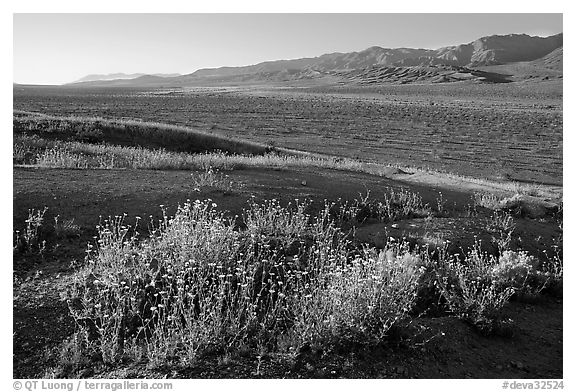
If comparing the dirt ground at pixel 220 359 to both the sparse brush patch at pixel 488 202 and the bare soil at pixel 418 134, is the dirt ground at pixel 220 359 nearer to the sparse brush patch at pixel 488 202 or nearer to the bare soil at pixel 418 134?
the sparse brush patch at pixel 488 202

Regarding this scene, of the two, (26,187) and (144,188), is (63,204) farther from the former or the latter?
(144,188)

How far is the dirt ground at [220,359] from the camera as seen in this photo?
4.16 m

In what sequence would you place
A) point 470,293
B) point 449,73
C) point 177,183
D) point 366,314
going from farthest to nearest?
point 449,73 → point 177,183 → point 470,293 → point 366,314

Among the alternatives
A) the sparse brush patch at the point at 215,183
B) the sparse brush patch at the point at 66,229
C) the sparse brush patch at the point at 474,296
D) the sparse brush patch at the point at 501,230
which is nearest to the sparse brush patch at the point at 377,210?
the sparse brush patch at the point at 501,230

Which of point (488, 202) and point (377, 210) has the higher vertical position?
point (377, 210)

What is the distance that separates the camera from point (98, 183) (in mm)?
8617

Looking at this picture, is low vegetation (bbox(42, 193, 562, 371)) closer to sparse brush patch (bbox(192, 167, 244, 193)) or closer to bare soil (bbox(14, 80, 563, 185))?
sparse brush patch (bbox(192, 167, 244, 193))

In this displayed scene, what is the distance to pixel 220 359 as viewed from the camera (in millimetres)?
4148

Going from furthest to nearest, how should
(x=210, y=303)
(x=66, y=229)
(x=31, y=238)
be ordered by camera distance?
1. (x=66, y=229)
2. (x=31, y=238)
3. (x=210, y=303)

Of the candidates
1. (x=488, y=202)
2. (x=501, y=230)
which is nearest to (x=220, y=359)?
(x=501, y=230)

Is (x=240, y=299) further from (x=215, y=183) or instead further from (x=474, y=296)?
(x=215, y=183)

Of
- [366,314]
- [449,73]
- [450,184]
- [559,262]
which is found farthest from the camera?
[449,73]

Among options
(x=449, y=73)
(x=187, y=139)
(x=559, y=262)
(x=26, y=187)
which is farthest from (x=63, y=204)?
(x=449, y=73)
